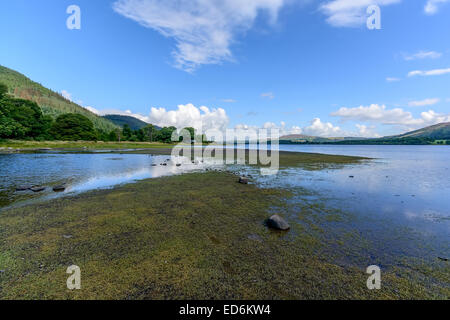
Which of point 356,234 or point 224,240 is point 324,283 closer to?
point 224,240

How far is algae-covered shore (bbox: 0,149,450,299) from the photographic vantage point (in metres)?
4.06

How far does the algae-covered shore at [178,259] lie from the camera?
4059 millimetres

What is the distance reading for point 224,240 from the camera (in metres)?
6.36

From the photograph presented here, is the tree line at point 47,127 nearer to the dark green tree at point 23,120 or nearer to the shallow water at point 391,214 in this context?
the dark green tree at point 23,120

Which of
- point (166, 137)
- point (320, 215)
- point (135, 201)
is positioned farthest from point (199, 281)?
point (166, 137)

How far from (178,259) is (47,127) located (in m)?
124

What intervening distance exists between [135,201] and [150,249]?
5803 millimetres

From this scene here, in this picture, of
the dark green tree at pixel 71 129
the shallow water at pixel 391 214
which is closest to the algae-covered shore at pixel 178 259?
the shallow water at pixel 391 214

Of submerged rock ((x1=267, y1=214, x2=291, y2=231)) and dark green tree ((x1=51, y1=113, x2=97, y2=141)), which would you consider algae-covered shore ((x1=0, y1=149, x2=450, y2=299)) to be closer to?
submerged rock ((x1=267, y1=214, x2=291, y2=231))

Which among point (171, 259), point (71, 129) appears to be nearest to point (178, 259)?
point (171, 259)

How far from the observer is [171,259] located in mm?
5191

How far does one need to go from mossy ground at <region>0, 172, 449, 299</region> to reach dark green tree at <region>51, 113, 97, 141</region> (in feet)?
398

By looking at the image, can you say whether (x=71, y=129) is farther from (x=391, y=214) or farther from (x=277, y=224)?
(x=391, y=214)

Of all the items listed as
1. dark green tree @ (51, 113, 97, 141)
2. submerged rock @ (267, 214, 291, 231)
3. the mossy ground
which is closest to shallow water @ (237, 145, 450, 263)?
the mossy ground
